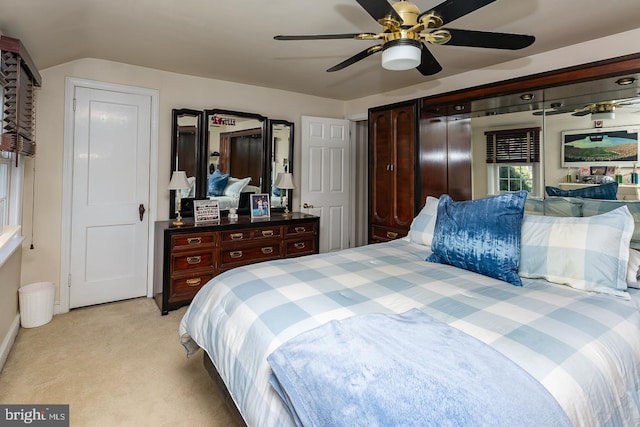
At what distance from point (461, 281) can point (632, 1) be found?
2.01 m

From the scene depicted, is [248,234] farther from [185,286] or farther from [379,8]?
[379,8]

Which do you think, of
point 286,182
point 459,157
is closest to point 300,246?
point 286,182

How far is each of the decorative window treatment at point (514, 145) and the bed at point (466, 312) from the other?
1072 mm

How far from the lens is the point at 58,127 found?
9.86ft

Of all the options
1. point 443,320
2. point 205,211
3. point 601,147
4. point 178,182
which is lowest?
point 443,320

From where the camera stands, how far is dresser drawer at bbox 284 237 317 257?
12.5 feet

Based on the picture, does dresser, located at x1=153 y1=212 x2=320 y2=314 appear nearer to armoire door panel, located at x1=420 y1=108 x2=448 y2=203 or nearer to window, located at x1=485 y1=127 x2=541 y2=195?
armoire door panel, located at x1=420 y1=108 x2=448 y2=203

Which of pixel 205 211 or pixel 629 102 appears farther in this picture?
pixel 205 211

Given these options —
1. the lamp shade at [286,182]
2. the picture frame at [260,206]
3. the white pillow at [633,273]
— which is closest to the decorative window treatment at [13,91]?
the picture frame at [260,206]

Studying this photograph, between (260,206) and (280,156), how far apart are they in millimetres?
726

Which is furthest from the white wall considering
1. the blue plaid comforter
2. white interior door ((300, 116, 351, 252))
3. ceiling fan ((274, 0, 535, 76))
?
ceiling fan ((274, 0, 535, 76))

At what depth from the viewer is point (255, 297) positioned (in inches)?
60.2

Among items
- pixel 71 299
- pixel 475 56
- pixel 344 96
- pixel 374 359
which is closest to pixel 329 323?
pixel 374 359

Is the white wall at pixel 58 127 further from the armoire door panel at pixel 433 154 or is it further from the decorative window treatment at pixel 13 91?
the armoire door panel at pixel 433 154
